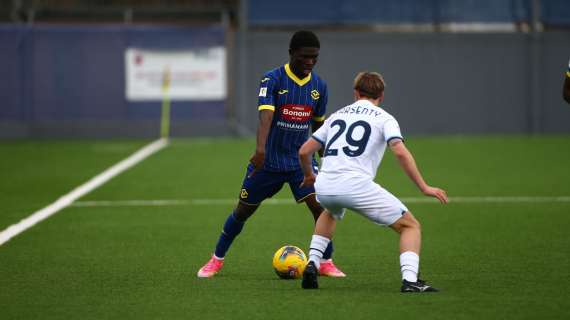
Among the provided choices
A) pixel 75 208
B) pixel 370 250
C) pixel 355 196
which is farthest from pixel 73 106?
pixel 355 196

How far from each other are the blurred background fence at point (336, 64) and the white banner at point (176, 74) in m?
0.17

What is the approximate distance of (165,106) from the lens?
92.0 feet

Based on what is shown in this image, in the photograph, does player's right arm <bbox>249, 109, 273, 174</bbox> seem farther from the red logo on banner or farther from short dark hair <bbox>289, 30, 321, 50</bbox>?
short dark hair <bbox>289, 30, 321, 50</bbox>

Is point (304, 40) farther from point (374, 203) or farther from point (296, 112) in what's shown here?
point (374, 203)

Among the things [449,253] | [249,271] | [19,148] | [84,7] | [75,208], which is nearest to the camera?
[249,271]

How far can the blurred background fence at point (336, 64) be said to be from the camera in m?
28.0

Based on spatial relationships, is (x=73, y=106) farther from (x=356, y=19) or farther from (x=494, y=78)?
(x=494, y=78)

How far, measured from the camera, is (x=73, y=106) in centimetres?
2809

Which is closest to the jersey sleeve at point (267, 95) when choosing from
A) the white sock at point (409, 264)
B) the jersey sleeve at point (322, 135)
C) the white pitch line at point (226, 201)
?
the jersey sleeve at point (322, 135)

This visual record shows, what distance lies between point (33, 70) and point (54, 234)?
1679cm

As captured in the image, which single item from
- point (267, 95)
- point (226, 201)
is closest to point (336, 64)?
→ point (226, 201)

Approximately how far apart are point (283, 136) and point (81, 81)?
1957 cm

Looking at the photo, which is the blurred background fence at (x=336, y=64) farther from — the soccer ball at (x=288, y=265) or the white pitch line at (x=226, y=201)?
the soccer ball at (x=288, y=265)

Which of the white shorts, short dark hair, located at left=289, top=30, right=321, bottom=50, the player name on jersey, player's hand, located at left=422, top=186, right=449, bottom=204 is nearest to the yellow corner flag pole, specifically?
short dark hair, located at left=289, top=30, right=321, bottom=50
